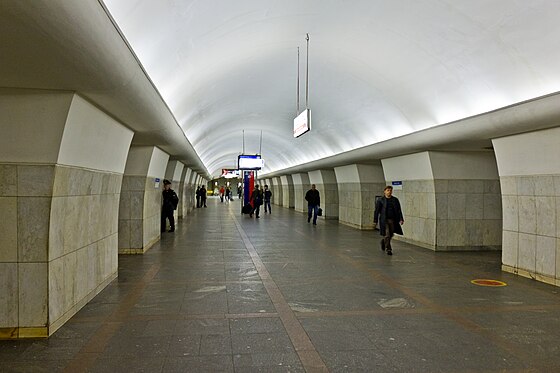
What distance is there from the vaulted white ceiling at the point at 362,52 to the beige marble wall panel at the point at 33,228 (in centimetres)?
223

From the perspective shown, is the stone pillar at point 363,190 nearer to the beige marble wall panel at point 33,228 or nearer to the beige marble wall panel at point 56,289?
the beige marble wall panel at point 56,289

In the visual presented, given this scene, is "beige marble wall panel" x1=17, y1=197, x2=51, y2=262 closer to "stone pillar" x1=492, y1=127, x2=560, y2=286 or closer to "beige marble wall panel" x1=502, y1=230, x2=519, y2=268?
"stone pillar" x1=492, y1=127, x2=560, y2=286

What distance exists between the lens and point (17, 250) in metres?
5.19

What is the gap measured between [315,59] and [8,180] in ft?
23.5

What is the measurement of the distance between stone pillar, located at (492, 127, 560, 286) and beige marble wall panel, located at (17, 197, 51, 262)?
804 cm

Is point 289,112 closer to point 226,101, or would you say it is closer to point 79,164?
point 226,101

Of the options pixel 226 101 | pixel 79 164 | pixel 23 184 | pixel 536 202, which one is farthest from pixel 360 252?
pixel 23 184

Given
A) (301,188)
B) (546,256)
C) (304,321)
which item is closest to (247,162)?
(301,188)

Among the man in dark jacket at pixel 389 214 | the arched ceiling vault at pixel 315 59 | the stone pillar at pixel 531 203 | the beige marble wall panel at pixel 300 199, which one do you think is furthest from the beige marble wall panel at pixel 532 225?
the beige marble wall panel at pixel 300 199

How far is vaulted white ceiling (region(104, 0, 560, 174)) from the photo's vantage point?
6.32 meters

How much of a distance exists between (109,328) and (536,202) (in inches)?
308

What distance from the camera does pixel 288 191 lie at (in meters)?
36.3

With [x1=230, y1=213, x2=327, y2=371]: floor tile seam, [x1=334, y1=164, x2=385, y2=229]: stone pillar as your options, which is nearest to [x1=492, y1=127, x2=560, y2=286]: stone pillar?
[x1=230, y1=213, x2=327, y2=371]: floor tile seam

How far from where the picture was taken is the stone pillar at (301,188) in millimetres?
29016
